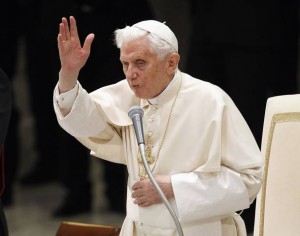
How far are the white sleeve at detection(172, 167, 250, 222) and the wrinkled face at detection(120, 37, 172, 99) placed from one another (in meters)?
0.35

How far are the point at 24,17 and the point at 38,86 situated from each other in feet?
1.84

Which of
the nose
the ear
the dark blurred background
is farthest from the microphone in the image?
the dark blurred background

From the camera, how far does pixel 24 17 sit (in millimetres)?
Answer: 7031

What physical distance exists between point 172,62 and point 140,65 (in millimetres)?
132

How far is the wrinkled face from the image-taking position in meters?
3.31

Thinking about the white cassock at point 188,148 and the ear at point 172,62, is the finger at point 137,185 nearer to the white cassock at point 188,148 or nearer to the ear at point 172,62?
the white cassock at point 188,148

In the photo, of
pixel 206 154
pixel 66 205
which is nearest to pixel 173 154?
pixel 206 154

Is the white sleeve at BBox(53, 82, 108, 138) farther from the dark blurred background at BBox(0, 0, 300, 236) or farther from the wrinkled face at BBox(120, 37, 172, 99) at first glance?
the dark blurred background at BBox(0, 0, 300, 236)

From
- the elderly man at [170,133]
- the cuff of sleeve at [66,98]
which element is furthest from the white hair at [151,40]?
the cuff of sleeve at [66,98]

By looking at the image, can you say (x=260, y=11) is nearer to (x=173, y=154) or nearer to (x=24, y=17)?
(x=24, y=17)

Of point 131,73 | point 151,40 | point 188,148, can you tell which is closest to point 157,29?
point 151,40

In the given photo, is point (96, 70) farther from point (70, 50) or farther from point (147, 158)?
point (70, 50)

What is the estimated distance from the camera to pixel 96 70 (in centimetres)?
650

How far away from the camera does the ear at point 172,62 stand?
337cm
